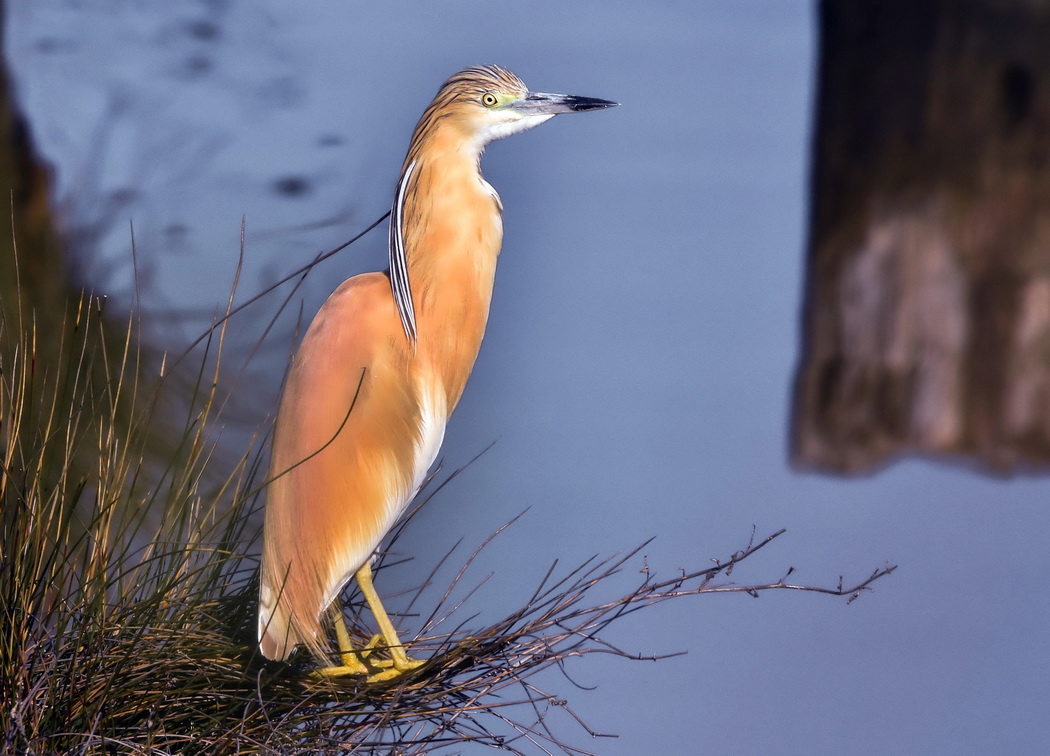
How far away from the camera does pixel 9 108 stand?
1313mm

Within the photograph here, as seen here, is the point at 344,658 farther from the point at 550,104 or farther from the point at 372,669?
the point at 550,104

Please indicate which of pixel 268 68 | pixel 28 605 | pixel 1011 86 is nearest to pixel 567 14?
pixel 268 68

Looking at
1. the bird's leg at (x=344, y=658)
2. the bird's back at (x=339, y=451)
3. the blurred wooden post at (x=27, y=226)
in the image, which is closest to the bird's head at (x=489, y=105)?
the bird's back at (x=339, y=451)

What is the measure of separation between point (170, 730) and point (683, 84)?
94 centimetres

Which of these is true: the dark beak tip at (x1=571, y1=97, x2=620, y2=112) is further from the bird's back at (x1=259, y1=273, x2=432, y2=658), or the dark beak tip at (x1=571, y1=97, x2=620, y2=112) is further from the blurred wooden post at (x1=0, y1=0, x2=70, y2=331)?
the blurred wooden post at (x1=0, y1=0, x2=70, y2=331)

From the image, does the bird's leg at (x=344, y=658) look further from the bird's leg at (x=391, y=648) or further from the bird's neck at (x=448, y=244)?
the bird's neck at (x=448, y=244)

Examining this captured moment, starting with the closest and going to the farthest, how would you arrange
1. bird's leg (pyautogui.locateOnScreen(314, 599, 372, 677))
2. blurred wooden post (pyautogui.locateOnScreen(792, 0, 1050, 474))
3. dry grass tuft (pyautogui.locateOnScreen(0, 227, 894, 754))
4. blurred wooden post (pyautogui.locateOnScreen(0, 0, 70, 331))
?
dry grass tuft (pyautogui.locateOnScreen(0, 227, 894, 754))
bird's leg (pyautogui.locateOnScreen(314, 599, 372, 677))
blurred wooden post (pyautogui.locateOnScreen(792, 0, 1050, 474))
blurred wooden post (pyautogui.locateOnScreen(0, 0, 70, 331))

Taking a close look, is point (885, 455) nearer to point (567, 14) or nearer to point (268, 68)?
point (567, 14)

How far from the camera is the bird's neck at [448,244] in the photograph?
2.81ft

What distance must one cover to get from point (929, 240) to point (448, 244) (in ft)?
2.27

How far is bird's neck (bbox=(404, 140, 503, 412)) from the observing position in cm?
86

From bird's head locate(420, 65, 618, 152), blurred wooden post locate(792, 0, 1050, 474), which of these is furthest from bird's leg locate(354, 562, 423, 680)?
blurred wooden post locate(792, 0, 1050, 474)

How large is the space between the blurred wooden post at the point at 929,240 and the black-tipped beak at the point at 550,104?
0.45m

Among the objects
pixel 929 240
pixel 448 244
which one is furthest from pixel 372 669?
pixel 929 240
